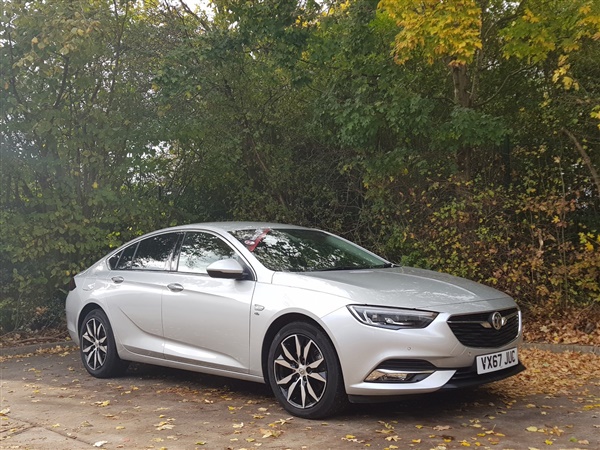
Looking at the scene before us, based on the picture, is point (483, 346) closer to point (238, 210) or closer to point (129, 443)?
point (129, 443)

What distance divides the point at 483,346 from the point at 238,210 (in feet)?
27.4

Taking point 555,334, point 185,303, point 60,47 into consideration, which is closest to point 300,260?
point 185,303

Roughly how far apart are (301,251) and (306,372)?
1.41 meters

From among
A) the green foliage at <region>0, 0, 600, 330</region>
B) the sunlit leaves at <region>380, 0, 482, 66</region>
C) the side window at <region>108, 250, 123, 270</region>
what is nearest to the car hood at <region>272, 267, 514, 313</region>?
the side window at <region>108, 250, 123, 270</region>

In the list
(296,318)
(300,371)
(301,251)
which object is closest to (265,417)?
(300,371)

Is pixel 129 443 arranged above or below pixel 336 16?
below

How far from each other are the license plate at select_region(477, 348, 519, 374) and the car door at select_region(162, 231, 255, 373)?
1.89 metres

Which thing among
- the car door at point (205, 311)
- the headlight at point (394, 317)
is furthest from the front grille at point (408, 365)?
the car door at point (205, 311)

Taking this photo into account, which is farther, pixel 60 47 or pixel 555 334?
pixel 60 47

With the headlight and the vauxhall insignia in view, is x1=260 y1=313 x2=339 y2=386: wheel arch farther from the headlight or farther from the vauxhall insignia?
the vauxhall insignia

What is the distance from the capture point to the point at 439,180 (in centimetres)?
1110

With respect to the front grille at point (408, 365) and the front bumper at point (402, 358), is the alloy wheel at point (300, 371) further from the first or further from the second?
the front grille at point (408, 365)

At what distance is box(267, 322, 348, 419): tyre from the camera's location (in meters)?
5.39

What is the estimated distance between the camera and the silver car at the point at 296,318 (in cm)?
525
